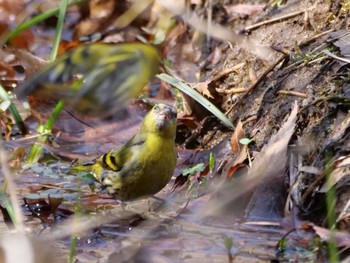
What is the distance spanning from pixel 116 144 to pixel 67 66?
1.31 metres

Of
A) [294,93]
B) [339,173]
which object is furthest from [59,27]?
[339,173]

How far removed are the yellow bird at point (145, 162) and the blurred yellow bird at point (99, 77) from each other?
0.24 metres

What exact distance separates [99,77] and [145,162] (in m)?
0.58

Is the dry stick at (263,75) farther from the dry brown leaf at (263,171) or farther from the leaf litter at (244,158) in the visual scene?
the dry brown leaf at (263,171)

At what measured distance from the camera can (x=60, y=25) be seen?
6.71 m

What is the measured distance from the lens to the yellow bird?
17.3 ft

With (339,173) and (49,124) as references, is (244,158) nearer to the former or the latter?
(339,173)

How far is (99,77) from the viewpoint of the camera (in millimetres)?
5355

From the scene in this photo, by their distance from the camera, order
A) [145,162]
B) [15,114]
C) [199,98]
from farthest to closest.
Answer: [15,114] → [199,98] → [145,162]

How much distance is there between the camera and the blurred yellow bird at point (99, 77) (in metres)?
5.24

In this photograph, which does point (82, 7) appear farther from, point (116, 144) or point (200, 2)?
point (116, 144)

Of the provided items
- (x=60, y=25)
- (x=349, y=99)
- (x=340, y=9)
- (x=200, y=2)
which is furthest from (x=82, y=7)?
(x=349, y=99)

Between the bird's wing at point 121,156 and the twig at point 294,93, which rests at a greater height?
the twig at point 294,93

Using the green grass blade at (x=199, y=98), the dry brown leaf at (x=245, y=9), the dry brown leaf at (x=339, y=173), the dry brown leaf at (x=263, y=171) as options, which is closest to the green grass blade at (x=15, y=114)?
the green grass blade at (x=199, y=98)
